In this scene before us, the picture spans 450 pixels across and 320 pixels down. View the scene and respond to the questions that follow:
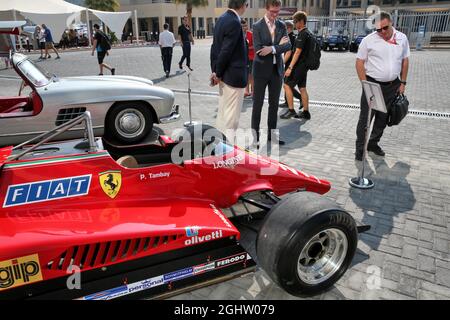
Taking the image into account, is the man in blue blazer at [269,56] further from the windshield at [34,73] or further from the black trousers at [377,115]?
the windshield at [34,73]

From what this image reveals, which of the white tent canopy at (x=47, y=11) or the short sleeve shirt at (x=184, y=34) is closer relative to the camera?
the short sleeve shirt at (x=184, y=34)

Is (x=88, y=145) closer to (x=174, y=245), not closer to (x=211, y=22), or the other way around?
(x=174, y=245)

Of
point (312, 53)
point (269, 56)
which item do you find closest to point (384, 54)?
point (269, 56)

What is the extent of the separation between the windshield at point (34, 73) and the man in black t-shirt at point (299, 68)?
4.20 m

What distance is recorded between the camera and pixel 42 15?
Answer: 2584 centimetres

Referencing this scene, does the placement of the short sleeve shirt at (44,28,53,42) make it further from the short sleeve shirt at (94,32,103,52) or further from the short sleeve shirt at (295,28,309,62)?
the short sleeve shirt at (295,28,309,62)

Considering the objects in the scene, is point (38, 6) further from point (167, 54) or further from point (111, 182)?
point (111, 182)

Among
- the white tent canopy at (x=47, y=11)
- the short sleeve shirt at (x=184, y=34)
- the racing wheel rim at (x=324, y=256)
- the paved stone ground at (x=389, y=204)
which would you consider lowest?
the paved stone ground at (x=389, y=204)

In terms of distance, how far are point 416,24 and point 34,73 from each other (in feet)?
96.0

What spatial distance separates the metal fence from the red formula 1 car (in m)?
26.2

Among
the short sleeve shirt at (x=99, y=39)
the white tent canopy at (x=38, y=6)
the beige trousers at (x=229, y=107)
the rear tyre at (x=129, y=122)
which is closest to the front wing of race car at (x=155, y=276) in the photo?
the beige trousers at (x=229, y=107)

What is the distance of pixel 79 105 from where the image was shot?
5516 mm

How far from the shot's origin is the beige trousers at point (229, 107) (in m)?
5.00

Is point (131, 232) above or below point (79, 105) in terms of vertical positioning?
below
